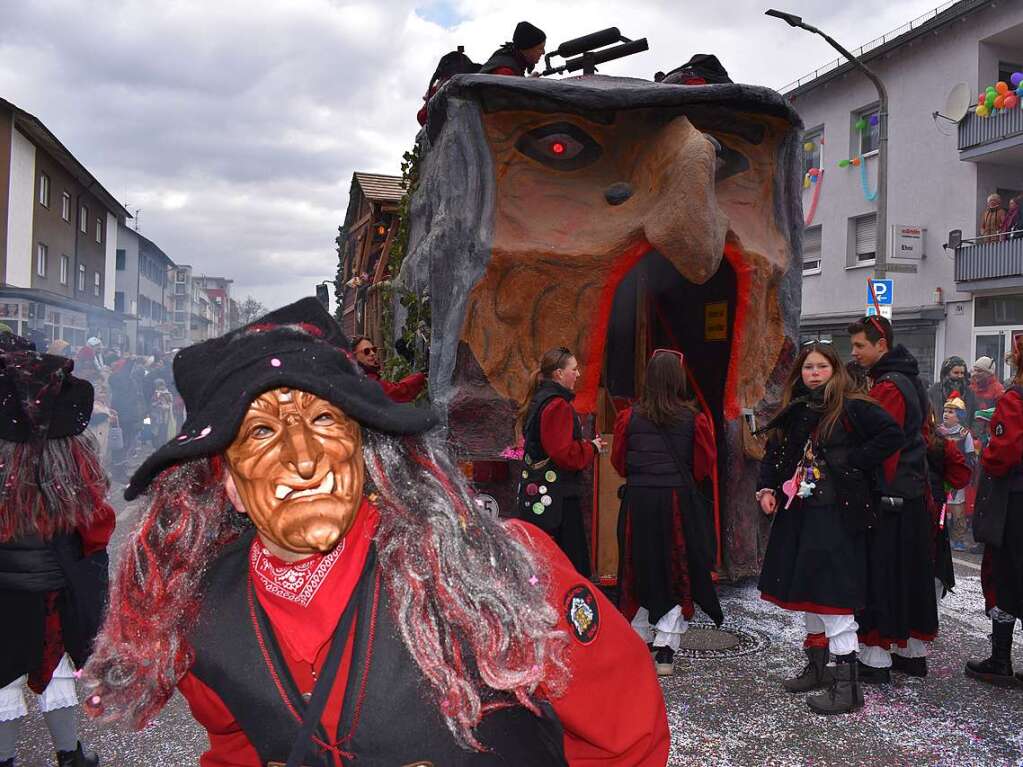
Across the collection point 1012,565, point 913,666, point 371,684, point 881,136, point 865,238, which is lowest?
point 913,666

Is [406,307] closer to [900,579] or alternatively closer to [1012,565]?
[900,579]

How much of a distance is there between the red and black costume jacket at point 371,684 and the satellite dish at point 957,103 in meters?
16.5

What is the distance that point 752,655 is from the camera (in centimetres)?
458

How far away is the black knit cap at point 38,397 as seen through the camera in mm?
2945

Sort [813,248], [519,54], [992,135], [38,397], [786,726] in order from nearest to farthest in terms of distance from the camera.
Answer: [38,397] < [786,726] < [519,54] < [992,135] < [813,248]

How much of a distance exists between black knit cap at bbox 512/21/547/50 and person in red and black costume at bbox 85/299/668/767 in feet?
16.1

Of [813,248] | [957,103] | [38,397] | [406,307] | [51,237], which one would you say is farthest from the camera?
[51,237]

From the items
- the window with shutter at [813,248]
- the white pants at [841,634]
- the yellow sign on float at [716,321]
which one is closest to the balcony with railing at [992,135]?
the window with shutter at [813,248]

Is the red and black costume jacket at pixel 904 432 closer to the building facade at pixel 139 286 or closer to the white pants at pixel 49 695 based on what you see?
the white pants at pixel 49 695

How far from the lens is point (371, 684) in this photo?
1.35 m

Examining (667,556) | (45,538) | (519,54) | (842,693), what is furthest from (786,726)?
(519,54)

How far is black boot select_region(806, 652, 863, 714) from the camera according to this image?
3756 millimetres

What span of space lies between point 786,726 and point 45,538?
9.32ft

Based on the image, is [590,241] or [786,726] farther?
[590,241]
